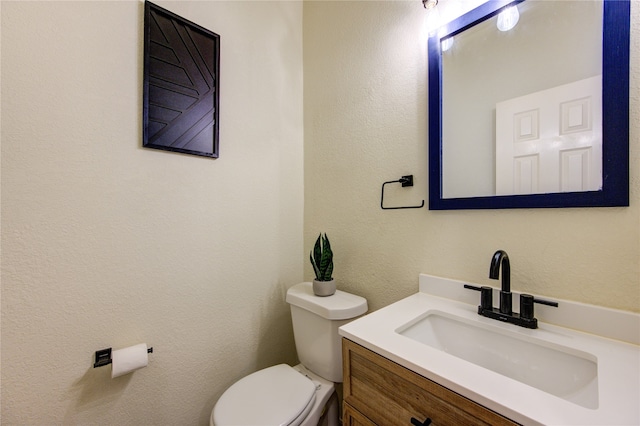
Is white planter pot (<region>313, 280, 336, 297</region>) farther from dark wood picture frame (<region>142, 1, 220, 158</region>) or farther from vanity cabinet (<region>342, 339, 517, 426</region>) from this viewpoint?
dark wood picture frame (<region>142, 1, 220, 158</region>)

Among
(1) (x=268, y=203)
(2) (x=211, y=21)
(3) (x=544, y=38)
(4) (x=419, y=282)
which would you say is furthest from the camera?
(1) (x=268, y=203)

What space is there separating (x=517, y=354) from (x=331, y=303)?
2.20 feet

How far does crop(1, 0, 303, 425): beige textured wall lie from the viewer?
83 cm

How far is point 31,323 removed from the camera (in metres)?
0.84

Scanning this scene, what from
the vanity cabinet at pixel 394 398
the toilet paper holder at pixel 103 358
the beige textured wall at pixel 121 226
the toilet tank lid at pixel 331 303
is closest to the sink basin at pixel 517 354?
the vanity cabinet at pixel 394 398

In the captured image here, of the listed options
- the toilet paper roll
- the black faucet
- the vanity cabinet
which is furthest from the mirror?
the toilet paper roll

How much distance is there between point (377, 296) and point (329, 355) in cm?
35

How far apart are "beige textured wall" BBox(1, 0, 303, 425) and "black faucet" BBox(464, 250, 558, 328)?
40.5 inches

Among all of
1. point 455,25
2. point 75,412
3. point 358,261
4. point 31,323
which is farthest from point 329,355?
point 455,25

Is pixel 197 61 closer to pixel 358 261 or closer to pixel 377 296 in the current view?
pixel 358 261

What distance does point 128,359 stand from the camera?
0.94 metres

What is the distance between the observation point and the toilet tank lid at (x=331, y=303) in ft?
3.60

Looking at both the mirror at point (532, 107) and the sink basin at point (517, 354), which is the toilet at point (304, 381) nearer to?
the sink basin at point (517, 354)

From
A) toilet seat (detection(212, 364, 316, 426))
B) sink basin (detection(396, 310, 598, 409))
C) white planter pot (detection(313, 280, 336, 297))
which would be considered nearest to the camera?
sink basin (detection(396, 310, 598, 409))
